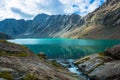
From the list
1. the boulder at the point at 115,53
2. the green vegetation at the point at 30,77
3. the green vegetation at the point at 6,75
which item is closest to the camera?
the green vegetation at the point at 6,75

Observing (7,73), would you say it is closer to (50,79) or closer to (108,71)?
(50,79)

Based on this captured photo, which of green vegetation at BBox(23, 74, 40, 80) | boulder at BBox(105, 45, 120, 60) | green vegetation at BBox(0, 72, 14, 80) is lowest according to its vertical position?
green vegetation at BBox(0, 72, 14, 80)

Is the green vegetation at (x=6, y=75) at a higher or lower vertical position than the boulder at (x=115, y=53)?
lower

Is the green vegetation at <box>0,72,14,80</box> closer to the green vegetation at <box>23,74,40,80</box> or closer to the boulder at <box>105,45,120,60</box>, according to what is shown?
the green vegetation at <box>23,74,40,80</box>

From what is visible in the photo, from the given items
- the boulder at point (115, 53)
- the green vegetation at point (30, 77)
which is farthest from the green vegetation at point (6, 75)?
the boulder at point (115, 53)

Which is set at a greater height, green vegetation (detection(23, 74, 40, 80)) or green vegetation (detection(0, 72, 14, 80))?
green vegetation (detection(23, 74, 40, 80))

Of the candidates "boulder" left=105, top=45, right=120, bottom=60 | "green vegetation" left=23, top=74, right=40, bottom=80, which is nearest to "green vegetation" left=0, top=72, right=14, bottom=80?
"green vegetation" left=23, top=74, right=40, bottom=80

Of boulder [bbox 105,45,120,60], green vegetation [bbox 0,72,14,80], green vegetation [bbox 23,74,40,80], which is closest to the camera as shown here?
green vegetation [bbox 0,72,14,80]

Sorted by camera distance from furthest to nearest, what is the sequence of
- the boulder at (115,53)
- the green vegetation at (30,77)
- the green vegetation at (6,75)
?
the boulder at (115,53) → the green vegetation at (30,77) → the green vegetation at (6,75)

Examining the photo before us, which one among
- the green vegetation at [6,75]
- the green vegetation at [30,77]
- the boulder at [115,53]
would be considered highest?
the boulder at [115,53]

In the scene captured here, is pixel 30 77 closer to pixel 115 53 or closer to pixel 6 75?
pixel 6 75

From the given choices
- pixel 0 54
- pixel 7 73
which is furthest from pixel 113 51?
pixel 7 73

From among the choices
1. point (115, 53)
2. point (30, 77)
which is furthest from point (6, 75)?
point (115, 53)

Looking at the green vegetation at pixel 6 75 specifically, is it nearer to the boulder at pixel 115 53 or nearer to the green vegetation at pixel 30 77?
the green vegetation at pixel 30 77
